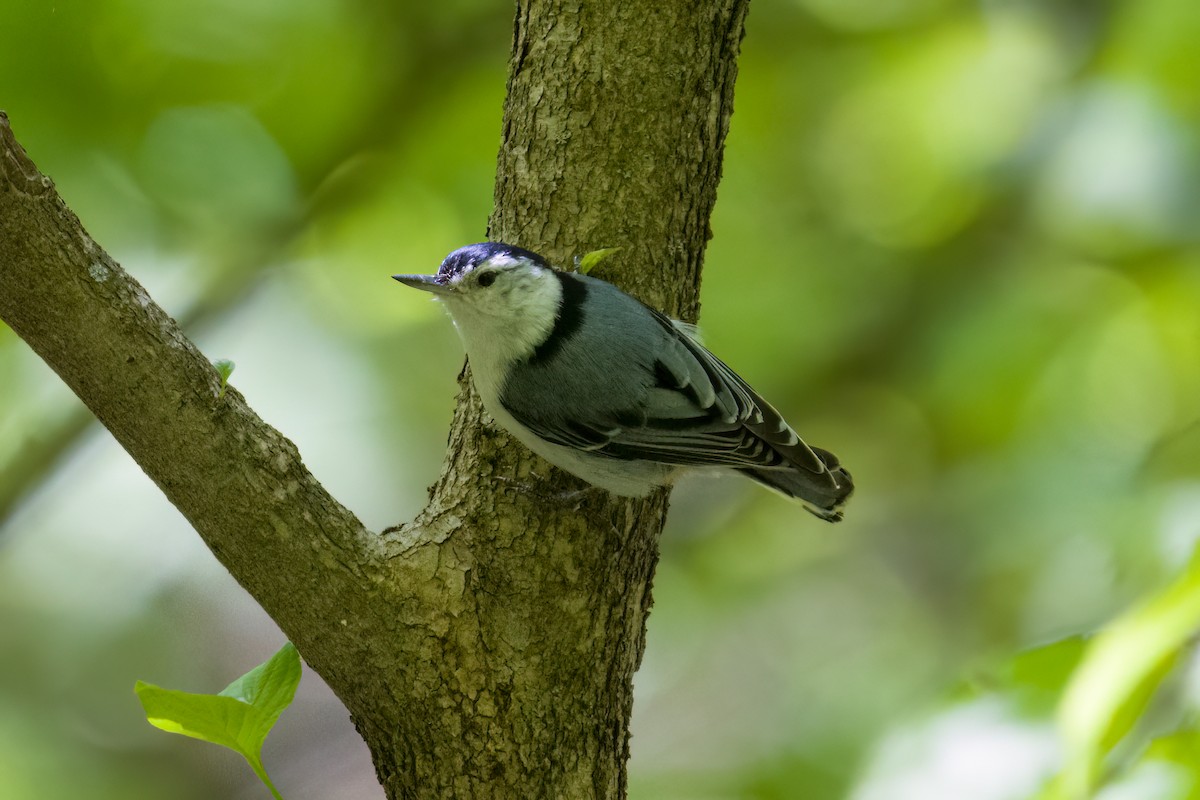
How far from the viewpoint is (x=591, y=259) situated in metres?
1.45

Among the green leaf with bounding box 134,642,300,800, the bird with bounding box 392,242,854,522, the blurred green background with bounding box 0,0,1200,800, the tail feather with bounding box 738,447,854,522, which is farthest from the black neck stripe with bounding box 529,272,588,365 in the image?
the blurred green background with bounding box 0,0,1200,800

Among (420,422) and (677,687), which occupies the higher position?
(420,422)

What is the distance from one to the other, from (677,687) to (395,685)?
1297 millimetres

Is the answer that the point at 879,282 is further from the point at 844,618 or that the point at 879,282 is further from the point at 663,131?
the point at 663,131

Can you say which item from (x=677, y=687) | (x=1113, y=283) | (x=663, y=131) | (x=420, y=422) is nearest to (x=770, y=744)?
(x=677, y=687)

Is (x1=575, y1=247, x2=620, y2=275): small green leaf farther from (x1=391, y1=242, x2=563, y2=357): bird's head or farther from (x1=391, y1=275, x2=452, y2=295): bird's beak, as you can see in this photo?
(x1=391, y1=275, x2=452, y2=295): bird's beak

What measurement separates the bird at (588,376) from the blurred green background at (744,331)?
71cm

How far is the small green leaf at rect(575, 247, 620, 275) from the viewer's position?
1.45m

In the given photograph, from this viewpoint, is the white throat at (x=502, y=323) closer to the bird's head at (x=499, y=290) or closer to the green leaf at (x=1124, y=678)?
the bird's head at (x=499, y=290)

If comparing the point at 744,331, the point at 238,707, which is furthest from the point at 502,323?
the point at 744,331

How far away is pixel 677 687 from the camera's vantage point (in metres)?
2.41

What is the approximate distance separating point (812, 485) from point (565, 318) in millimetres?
445

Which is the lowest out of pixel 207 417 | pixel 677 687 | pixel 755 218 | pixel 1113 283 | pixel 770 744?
pixel 207 417

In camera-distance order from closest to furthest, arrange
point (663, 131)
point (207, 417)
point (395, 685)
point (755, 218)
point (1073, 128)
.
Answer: point (207, 417) → point (395, 685) → point (663, 131) → point (1073, 128) → point (755, 218)
